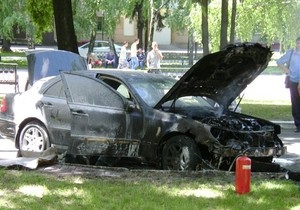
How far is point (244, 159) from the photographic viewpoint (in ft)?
21.1

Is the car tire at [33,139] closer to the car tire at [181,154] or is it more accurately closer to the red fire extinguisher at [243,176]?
the car tire at [181,154]

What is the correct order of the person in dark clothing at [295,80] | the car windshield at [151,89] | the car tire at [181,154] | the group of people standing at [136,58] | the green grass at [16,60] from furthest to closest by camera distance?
the green grass at [16,60], the group of people standing at [136,58], the person in dark clothing at [295,80], the car windshield at [151,89], the car tire at [181,154]

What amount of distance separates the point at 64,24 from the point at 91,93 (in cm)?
750

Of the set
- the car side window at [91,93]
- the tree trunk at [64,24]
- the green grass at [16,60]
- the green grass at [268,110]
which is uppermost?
the tree trunk at [64,24]

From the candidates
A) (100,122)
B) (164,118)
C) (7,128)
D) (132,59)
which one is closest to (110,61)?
(132,59)

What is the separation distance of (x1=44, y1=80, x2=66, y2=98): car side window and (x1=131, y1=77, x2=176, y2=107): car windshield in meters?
1.30

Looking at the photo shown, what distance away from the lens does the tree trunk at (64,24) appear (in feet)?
51.8

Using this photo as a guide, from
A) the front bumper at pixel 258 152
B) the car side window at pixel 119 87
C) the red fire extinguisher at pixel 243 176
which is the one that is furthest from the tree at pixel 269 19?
the red fire extinguisher at pixel 243 176

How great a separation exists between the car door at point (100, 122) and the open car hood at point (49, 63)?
4273mm

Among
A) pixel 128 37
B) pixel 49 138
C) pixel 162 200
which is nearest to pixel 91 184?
pixel 162 200

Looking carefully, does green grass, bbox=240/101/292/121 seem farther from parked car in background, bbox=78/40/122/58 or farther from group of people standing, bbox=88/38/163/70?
parked car in background, bbox=78/40/122/58

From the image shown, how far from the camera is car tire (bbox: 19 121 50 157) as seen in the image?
9.39 meters

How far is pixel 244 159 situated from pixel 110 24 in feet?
116

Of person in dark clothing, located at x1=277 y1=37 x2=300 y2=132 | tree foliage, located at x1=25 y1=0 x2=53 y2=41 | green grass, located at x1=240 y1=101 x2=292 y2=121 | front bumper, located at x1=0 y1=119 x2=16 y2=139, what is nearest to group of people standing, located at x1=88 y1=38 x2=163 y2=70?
tree foliage, located at x1=25 y1=0 x2=53 y2=41
